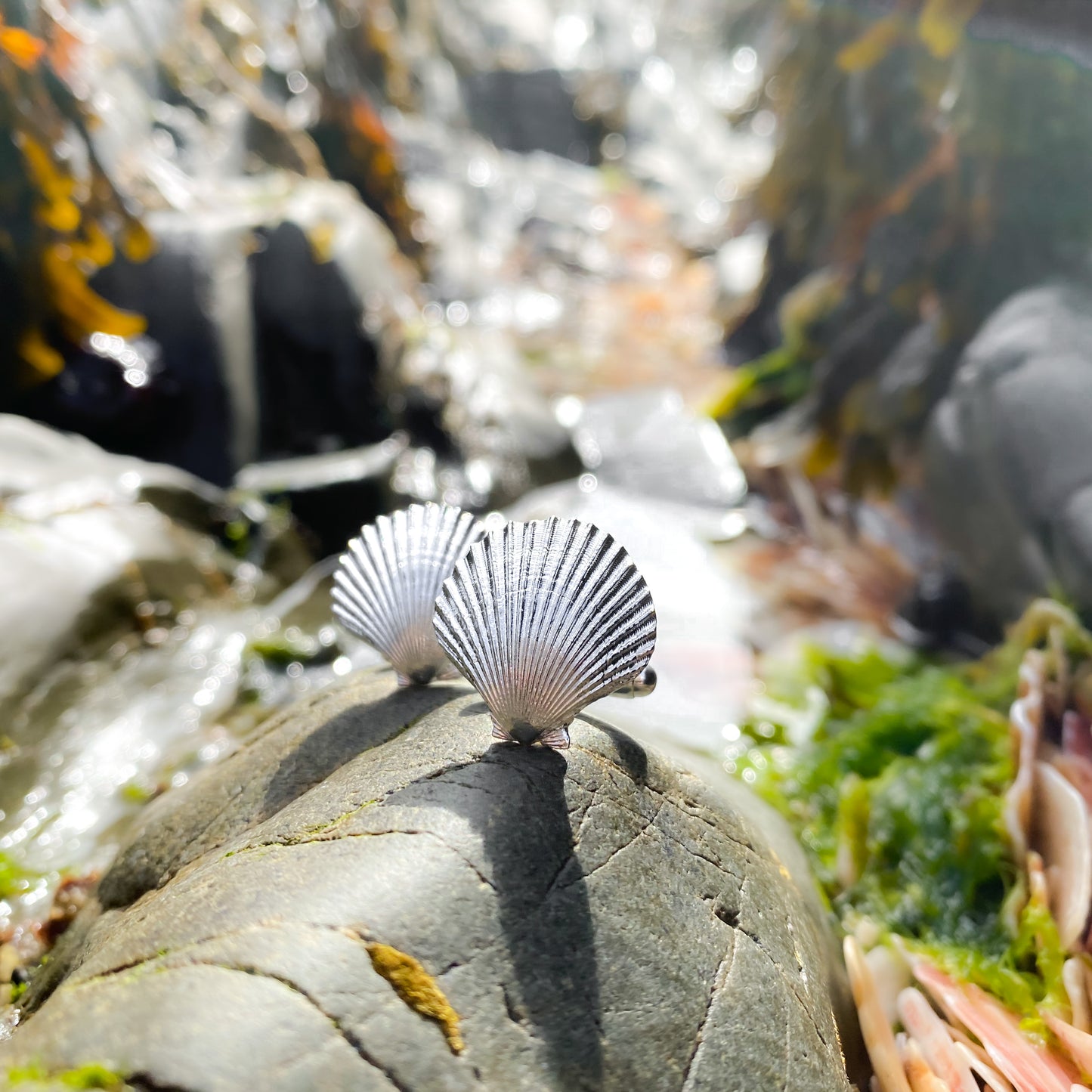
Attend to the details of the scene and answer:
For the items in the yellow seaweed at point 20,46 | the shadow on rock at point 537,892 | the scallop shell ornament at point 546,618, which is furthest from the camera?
the yellow seaweed at point 20,46

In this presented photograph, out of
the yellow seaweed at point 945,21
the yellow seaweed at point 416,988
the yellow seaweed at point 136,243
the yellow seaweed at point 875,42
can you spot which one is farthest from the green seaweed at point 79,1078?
the yellow seaweed at point 875,42

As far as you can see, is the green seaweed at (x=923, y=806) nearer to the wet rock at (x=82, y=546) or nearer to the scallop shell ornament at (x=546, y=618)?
the scallop shell ornament at (x=546, y=618)

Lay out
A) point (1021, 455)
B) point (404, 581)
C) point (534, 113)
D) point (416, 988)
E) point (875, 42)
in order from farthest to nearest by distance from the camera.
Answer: point (534, 113) → point (875, 42) → point (1021, 455) → point (404, 581) → point (416, 988)

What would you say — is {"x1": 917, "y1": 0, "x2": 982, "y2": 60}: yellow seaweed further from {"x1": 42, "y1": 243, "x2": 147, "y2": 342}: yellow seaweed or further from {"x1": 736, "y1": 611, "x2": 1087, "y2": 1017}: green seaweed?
{"x1": 42, "y1": 243, "x2": 147, "y2": 342}: yellow seaweed

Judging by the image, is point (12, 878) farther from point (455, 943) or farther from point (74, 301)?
point (74, 301)

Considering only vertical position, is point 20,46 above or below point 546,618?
above

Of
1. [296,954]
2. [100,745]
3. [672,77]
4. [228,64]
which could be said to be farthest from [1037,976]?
[672,77]

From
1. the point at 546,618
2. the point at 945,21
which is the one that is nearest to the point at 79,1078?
the point at 546,618

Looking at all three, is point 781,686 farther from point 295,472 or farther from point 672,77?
point 672,77
